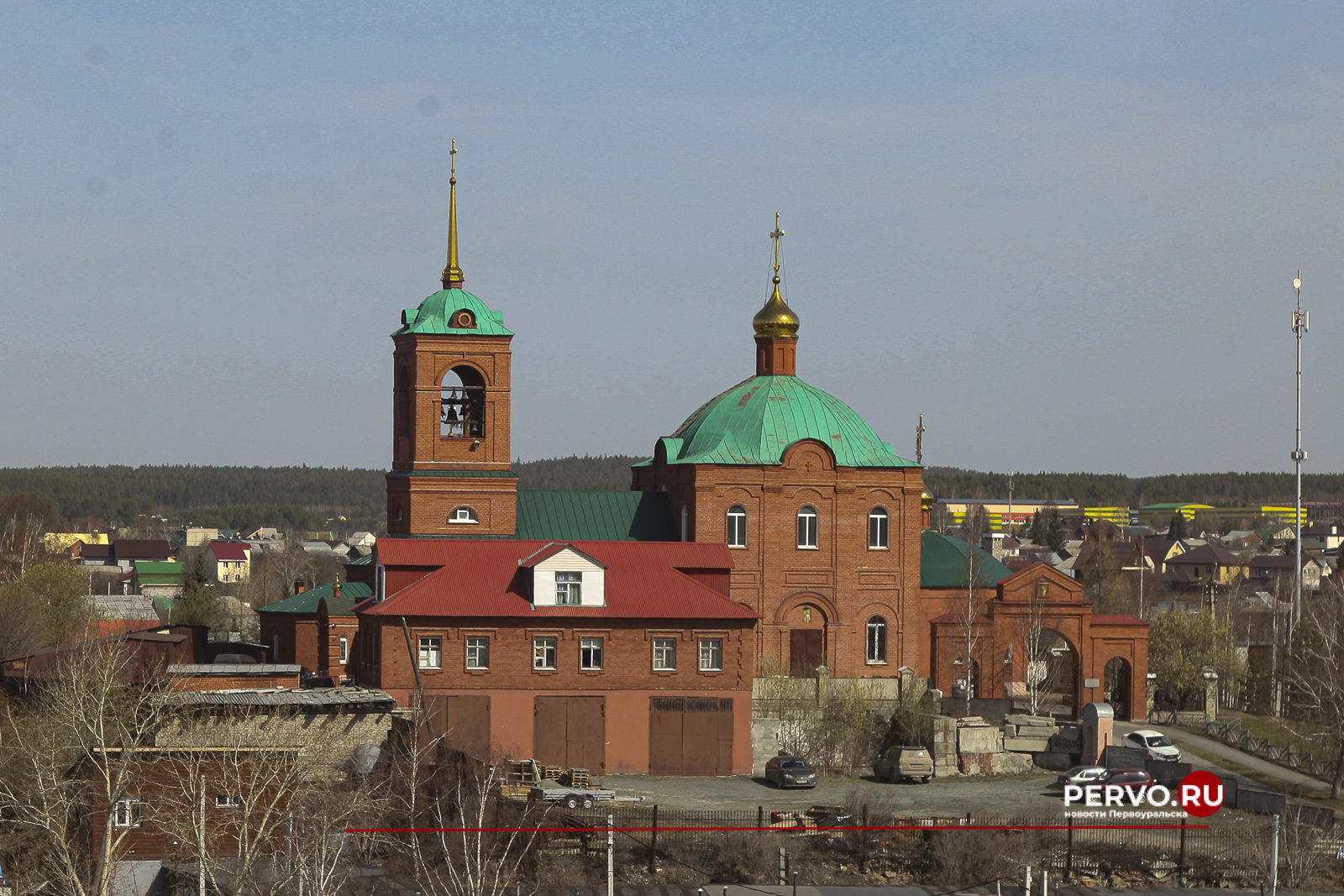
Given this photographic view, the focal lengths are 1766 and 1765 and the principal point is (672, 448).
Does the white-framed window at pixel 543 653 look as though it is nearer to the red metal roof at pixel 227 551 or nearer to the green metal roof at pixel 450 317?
the green metal roof at pixel 450 317

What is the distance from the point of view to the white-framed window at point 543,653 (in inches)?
2020

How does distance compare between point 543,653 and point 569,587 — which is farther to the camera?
point 569,587

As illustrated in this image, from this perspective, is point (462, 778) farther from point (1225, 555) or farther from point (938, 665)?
point (1225, 555)

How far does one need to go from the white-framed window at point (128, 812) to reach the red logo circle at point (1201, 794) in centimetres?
2646

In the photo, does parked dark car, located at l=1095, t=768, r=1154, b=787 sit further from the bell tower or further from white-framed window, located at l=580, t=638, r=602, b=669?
the bell tower

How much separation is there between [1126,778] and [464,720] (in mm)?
18327

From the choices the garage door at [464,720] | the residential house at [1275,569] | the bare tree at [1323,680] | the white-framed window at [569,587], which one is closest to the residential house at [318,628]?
the garage door at [464,720]

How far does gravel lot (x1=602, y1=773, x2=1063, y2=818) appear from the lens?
4466cm

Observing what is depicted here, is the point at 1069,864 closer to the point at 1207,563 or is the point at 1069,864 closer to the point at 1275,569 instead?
the point at 1207,563

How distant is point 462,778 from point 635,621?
11.8 meters

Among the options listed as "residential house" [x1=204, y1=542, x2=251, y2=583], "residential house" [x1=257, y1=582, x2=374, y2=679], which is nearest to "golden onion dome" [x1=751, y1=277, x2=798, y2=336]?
"residential house" [x1=257, y1=582, x2=374, y2=679]

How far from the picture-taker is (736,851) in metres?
39.8

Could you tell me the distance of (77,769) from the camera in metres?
37.8

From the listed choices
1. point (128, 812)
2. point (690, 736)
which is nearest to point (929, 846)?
point (690, 736)
